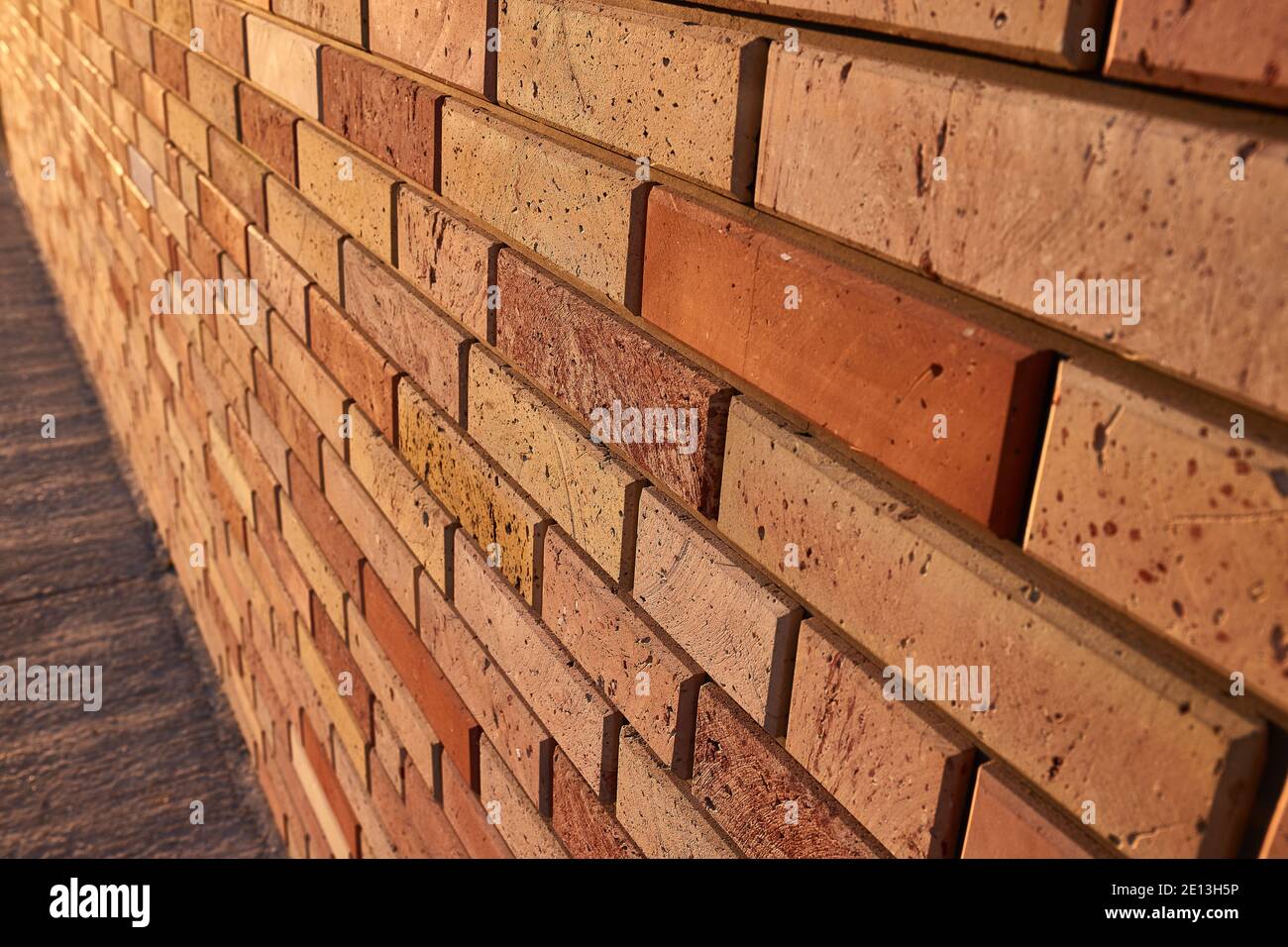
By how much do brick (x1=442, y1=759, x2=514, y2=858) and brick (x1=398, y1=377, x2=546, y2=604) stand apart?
1.40 feet

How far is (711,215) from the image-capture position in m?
0.96

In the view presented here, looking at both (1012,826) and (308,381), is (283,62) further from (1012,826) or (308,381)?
(1012,826)

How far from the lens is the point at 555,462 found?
1272mm

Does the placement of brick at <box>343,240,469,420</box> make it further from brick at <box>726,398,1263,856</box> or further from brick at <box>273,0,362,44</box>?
brick at <box>726,398,1263,856</box>

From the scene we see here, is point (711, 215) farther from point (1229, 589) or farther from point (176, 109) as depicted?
point (176, 109)

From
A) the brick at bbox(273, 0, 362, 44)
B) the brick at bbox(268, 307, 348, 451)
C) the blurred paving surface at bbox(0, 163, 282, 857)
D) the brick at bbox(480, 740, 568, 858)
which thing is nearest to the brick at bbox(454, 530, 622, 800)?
the brick at bbox(480, 740, 568, 858)

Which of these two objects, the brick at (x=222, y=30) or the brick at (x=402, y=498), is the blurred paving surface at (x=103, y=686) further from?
the brick at (x=222, y=30)

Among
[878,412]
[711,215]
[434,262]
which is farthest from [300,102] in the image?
[878,412]

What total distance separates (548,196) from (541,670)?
59 cm

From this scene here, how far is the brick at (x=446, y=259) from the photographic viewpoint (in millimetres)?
1378

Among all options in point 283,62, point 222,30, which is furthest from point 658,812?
point 222,30

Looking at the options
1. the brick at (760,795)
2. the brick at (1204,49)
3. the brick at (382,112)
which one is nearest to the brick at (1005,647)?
the brick at (760,795)

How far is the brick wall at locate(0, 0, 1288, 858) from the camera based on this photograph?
610mm
